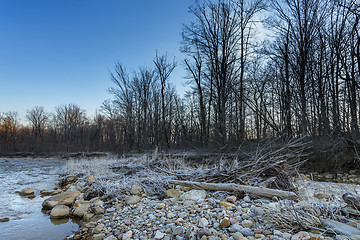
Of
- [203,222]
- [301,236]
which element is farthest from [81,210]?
[301,236]

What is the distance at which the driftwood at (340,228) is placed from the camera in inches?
86.8

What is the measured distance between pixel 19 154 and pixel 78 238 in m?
38.5

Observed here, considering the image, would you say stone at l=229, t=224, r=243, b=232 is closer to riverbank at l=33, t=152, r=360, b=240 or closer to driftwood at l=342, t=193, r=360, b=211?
riverbank at l=33, t=152, r=360, b=240

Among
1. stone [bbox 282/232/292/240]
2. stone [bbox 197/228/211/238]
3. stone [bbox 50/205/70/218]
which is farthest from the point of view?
stone [bbox 50/205/70/218]

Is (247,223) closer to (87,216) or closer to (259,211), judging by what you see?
(259,211)

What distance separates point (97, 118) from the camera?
4178 cm

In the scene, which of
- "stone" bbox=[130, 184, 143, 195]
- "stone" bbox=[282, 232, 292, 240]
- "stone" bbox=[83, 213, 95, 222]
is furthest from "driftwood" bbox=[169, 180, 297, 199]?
"stone" bbox=[83, 213, 95, 222]

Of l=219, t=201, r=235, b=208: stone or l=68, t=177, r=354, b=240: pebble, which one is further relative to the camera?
l=219, t=201, r=235, b=208: stone

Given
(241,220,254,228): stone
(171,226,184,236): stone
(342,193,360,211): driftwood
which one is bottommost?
(171,226,184,236): stone

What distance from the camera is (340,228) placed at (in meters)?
2.30

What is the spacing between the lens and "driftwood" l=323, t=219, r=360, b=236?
2205 mm

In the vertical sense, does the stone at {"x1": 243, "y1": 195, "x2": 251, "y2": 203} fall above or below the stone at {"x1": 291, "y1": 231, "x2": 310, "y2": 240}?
below

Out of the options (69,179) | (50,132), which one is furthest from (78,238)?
(50,132)

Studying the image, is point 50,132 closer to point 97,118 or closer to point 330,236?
point 97,118
